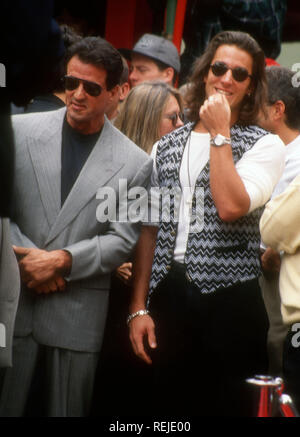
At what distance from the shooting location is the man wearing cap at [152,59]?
15.5 ft

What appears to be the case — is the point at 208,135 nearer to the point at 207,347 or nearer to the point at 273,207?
the point at 273,207

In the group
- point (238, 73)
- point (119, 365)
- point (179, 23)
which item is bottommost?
point (119, 365)

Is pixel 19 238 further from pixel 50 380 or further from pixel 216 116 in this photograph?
pixel 216 116

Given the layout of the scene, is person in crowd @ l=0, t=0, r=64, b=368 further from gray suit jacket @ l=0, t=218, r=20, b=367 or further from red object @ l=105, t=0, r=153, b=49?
red object @ l=105, t=0, r=153, b=49

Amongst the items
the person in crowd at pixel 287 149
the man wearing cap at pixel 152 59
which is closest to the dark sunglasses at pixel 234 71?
the person in crowd at pixel 287 149

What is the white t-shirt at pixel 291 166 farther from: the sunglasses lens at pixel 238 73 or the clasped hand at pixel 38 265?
the clasped hand at pixel 38 265

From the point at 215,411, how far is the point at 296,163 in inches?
49.3

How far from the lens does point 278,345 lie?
134 inches

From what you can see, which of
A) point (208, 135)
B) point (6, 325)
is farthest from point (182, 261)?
point (6, 325)

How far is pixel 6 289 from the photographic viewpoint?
93.2 inches

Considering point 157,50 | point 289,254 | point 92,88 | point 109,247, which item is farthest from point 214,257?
point 157,50

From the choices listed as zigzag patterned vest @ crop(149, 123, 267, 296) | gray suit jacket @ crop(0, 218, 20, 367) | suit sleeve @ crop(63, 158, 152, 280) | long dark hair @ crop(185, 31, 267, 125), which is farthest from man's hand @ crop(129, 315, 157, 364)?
long dark hair @ crop(185, 31, 267, 125)

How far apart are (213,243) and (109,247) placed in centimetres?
43

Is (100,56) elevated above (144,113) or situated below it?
above
